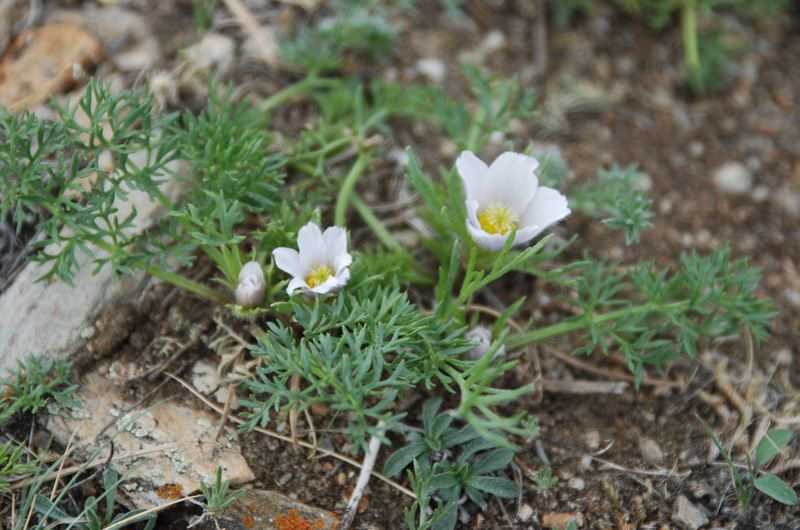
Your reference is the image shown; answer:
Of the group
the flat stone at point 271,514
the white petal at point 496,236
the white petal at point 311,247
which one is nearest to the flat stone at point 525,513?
the flat stone at point 271,514

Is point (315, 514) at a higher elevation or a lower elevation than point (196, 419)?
lower

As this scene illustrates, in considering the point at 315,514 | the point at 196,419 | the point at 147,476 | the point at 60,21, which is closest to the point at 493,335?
the point at 315,514

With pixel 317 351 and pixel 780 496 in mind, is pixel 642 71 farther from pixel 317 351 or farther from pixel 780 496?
pixel 317 351

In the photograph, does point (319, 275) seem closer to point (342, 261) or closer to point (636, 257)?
point (342, 261)

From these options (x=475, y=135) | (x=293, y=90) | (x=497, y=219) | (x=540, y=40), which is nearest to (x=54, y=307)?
(x=293, y=90)

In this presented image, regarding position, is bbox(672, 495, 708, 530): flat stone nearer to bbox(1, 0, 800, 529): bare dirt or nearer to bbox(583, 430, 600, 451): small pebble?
bbox(1, 0, 800, 529): bare dirt

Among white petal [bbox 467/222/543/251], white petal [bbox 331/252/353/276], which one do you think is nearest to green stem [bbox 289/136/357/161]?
white petal [bbox 331/252/353/276]

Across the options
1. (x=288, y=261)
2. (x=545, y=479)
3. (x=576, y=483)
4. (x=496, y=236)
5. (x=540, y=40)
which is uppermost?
(x=288, y=261)
